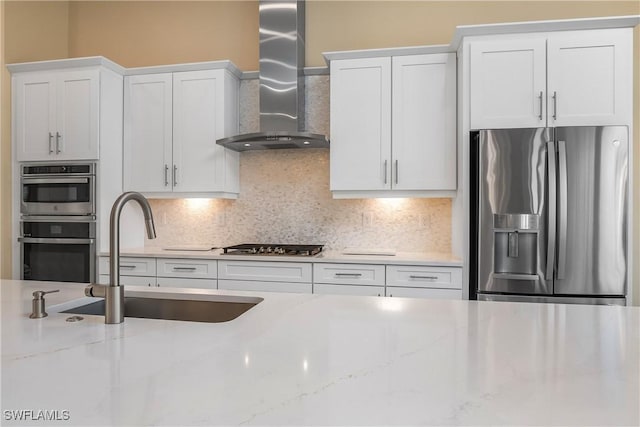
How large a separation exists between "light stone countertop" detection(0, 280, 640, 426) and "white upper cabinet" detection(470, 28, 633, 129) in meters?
1.81

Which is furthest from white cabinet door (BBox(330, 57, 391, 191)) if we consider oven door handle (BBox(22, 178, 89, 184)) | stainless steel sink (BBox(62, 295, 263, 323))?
oven door handle (BBox(22, 178, 89, 184))

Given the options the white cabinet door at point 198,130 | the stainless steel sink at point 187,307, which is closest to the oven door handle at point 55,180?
the white cabinet door at point 198,130

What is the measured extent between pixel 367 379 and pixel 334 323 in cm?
39

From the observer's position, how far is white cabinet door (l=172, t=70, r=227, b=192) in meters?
3.45

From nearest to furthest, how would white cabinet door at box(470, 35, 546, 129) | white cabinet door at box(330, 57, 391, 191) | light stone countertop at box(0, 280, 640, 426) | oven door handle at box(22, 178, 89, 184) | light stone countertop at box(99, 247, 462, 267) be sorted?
light stone countertop at box(0, 280, 640, 426) → white cabinet door at box(470, 35, 546, 129) → light stone countertop at box(99, 247, 462, 267) → white cabinet door at box(330, 57, 391, 191) → oven door handle at box(22, 178, 89, 184)

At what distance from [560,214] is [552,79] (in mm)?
891

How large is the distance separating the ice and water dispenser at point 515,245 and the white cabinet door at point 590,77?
69 cm

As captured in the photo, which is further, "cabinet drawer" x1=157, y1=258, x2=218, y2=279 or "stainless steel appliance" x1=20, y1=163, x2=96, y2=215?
"stainless steel appliance" x1=20, y1=163, x2=96, y2=215

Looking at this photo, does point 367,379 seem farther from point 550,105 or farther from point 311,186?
point 311,186

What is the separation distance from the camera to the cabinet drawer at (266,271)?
304 cm

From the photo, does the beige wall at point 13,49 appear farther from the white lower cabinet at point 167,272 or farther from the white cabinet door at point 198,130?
the white cabinet door at point 198,130

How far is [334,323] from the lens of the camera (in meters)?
1.17

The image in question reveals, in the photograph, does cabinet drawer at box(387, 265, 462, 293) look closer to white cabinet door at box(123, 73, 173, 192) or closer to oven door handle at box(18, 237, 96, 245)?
white cabinet door at box(123, 73, 173, 192)

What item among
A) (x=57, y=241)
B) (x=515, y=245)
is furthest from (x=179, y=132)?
(x=515, y=245)
